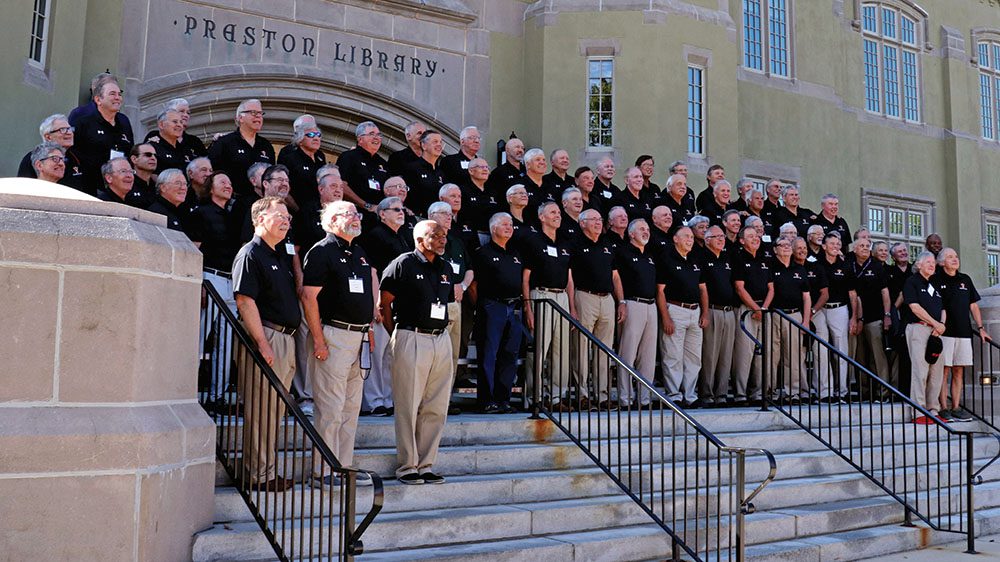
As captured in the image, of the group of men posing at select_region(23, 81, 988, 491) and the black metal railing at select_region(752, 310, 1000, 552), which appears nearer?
the group of men posing at select_region(23, 81, 988, 491)

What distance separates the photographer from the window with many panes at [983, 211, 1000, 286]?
69.2 feet

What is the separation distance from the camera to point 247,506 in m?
6.17

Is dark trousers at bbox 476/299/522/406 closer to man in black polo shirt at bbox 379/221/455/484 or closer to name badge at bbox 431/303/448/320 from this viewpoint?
man in black polo shirt at bbox 379/221/455/484

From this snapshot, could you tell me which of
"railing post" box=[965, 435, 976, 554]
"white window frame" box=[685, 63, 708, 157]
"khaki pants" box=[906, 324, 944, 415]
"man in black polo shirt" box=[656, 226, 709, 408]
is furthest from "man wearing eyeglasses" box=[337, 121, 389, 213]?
"white window frame" box=[685, 63, 708, 157]

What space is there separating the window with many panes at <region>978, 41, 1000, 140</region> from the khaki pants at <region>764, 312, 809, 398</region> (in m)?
13.0

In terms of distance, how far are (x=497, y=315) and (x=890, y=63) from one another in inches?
572

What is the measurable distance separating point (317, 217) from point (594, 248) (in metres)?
2.70

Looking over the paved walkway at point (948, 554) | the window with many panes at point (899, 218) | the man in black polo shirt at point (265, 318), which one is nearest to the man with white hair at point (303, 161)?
the man in black polo shirt at point (265, 318)

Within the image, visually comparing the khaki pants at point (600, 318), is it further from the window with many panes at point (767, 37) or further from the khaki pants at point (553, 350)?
the window with many panes at point (767, 37)

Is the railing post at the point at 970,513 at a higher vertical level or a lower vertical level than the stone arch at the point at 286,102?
lower

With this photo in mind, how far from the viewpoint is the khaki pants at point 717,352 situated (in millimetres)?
10727

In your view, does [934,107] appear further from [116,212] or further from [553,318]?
[116,212]

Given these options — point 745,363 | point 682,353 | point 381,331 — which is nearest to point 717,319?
point 745,363

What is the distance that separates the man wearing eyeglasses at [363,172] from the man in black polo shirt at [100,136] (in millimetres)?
1957
